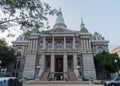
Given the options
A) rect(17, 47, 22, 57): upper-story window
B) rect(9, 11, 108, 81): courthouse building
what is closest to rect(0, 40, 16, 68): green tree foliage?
rect(9, 11, 108, 81): courthouse building

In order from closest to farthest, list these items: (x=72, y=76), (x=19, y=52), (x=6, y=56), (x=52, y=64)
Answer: (x=72, y=76) < (x=52, y=64) < (x=6, y=56) < (x=19, y=52)

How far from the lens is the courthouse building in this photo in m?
39.8

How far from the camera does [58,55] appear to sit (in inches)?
1654

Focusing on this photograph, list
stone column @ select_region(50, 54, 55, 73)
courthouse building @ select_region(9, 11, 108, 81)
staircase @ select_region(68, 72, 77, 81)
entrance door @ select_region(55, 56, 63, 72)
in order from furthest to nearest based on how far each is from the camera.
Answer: entrance door @ select_region(55, 56, 63, 72)
courthouse building @ select_region(9, 11, 108, 81)
stone column @ select_region(50, 54, 55, 73)
staircase @ select_region(68, 72, 77, 81)

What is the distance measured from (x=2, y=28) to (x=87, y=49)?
37.9 metres

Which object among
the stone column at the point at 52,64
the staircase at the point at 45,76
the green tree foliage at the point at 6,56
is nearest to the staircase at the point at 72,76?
the stone column at the point at 52,64

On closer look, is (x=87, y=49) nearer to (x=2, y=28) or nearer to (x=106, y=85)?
(x=106, y=85)

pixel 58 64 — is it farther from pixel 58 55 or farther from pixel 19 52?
pixel 19 52

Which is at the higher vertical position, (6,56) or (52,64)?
(6,56)

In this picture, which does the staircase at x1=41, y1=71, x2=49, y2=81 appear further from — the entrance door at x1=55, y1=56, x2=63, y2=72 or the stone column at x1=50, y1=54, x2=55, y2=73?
the entrance door at x1=55, y1=56, x2=63, y2=72

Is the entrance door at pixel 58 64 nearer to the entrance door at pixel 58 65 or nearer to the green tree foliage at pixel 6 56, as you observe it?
the entrance door at pixel 58 65

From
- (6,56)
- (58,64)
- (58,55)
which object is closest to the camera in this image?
(58,55)

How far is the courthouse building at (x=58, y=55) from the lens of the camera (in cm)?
3984

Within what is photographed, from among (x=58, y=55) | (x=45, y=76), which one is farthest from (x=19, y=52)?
(x=45, y=76)
